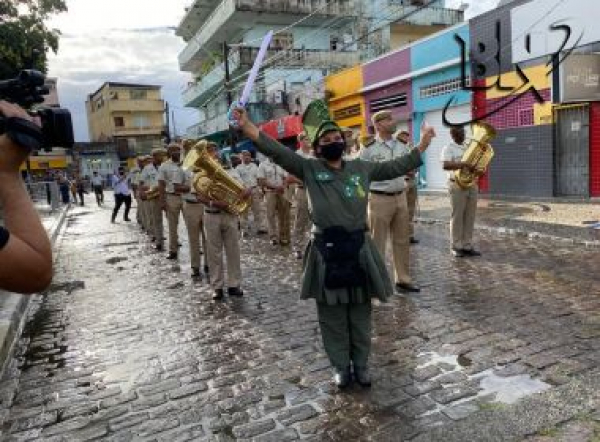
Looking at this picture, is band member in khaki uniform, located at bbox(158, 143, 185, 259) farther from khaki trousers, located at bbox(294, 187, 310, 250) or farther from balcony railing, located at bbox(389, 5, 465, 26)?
balcony railing, located at bbox(389, 5, 465, 26)

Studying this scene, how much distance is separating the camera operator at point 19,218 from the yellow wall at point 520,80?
14.3 metres

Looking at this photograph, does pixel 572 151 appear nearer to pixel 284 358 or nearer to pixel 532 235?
pixel 532 235

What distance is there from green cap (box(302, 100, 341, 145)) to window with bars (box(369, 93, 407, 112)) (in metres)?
16.1

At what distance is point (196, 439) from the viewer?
11.8ft

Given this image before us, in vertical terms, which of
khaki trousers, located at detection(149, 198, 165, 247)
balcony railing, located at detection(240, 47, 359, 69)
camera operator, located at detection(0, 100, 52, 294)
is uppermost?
balcony railing, located at detection(240, 47, 359, 69)

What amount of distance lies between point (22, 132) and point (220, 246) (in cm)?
554

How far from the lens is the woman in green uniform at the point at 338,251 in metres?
4.08

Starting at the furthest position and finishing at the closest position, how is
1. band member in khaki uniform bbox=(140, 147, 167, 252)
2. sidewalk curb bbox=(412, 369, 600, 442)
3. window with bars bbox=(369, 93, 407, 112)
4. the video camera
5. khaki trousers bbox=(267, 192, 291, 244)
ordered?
1. window with bars bbox=(369, 93, 407, 112)
2. band member in khaki uniform bbox=(140, 147, 167, 252)
3. khaki trousers bbox=(267, 192, 291, 244)
4. sidewalk curb bbox=(412, 369, 600, 442)
5. the video camera

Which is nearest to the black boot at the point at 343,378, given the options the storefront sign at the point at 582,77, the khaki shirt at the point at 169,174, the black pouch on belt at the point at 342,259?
the black pouch on belt at the point at 342,259

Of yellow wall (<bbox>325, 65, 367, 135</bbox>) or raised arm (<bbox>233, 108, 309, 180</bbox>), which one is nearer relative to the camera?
raised arm (<bbox>233, 108, 309, 180</bbox>)

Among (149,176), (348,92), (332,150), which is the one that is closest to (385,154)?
(332,150)

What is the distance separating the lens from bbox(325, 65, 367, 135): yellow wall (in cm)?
2245

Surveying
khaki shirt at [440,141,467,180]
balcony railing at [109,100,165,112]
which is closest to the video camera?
khaki shirt at [440,141,467,180]

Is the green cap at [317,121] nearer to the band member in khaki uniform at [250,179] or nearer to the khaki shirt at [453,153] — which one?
the khaki shirt at [453,153]
